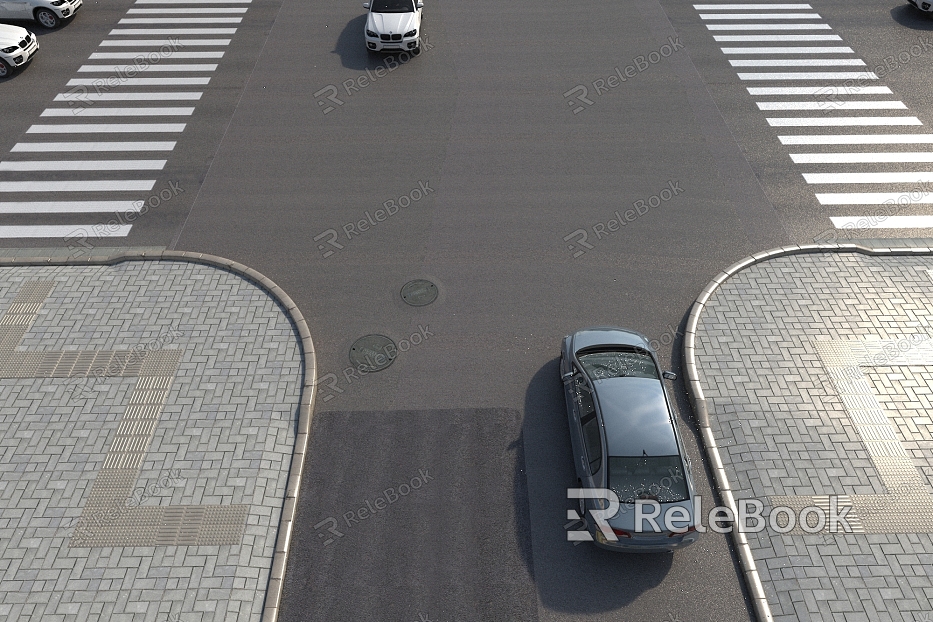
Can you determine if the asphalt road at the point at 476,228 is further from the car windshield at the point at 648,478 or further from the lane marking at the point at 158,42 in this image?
the car windshield at the point at 648,478

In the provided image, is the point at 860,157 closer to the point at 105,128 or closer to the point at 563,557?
the point at 563,557

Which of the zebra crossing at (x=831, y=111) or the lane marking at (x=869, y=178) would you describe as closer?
the zebra crossing at (x=831, y=111)

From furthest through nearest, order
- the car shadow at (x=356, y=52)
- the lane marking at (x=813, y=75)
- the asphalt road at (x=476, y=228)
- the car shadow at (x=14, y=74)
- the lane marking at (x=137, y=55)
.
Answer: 1. the lane marking at (x=137, y=55)
2. the car shadow at (x=356, y=52)
3. the car shadow at (x=14, y=74)
4. the lane marking at (x=813, y=75)
5. the asphalt road at (x=476, y=228)

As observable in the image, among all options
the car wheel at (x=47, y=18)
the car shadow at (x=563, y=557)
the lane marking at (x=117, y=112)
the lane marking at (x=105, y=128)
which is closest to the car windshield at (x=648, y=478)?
the car shadow at (x=563, y=557)

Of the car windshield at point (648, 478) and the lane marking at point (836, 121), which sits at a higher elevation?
the lane marking at point (836, 121)

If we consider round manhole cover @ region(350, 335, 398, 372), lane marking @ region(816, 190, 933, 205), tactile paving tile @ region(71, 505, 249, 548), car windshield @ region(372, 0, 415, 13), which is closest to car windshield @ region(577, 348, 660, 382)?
round manhole cover @ region(350, 335, 398, 372)

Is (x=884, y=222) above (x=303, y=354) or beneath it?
above

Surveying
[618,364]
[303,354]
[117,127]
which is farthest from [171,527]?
[117,127]

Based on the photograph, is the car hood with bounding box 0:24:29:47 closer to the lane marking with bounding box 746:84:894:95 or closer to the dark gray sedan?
the dark gray sedan
